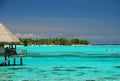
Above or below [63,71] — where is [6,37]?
above

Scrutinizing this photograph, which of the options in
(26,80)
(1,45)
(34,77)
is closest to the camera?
(26,80)

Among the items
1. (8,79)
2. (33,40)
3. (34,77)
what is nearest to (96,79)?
(34,77)

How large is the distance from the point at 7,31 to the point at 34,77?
410 inches

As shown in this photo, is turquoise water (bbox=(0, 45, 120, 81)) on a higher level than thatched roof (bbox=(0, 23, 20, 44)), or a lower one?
lower

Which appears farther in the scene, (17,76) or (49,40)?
(49,40)

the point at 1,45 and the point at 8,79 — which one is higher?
the point at 1,45

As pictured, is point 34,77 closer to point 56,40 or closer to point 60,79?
point 60,79

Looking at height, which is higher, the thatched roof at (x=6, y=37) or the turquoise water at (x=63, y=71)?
the thatched roof at (x=6, y=37)

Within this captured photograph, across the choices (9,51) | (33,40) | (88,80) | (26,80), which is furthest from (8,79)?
(33,40)

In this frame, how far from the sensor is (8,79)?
2523 cm

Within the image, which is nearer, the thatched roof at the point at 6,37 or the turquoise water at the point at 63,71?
the turquoise water at the point at 63,71

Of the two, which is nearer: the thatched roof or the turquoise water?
the turquoise water

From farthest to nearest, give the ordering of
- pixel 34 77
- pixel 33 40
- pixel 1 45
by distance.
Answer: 1. pixel 33 40
2. pixel 1 45
3. pixel 34 77

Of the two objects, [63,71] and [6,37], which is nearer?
[63,71]
